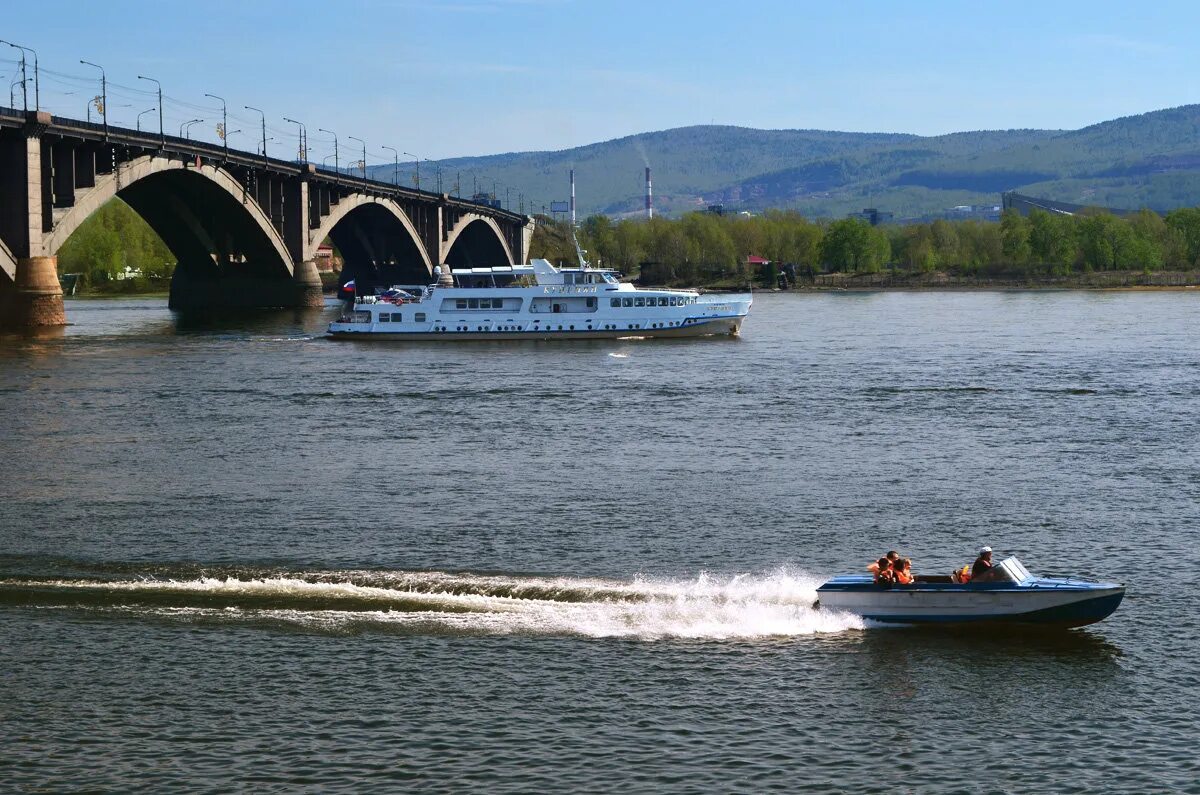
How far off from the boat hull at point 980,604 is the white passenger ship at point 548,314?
87124 millimetres

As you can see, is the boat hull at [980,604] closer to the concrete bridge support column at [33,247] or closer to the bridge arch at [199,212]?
the concrete bridge support column at [33,247]

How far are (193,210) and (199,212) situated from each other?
1.05 meters

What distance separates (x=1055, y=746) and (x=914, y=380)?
59.9m

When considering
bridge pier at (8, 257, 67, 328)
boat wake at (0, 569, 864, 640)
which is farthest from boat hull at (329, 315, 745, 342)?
boat wake at (0, 569, 864, 640)

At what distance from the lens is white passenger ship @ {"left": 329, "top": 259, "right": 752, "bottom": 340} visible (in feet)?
391

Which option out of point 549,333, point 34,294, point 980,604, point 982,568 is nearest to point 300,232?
point 549,333

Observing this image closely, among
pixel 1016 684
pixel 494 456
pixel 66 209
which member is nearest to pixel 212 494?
pixel 494 456

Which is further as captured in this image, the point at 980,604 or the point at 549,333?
the point at 549,333

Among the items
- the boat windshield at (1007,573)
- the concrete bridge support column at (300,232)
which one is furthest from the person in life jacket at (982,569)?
the concrete bridge support column at (300,232)

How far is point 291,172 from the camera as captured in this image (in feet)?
489

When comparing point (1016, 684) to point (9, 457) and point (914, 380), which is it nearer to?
point (9, 457)

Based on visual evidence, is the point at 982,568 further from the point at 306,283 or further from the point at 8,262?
the point at 306,283

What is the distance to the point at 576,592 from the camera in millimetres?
34625

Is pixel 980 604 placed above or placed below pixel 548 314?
below
